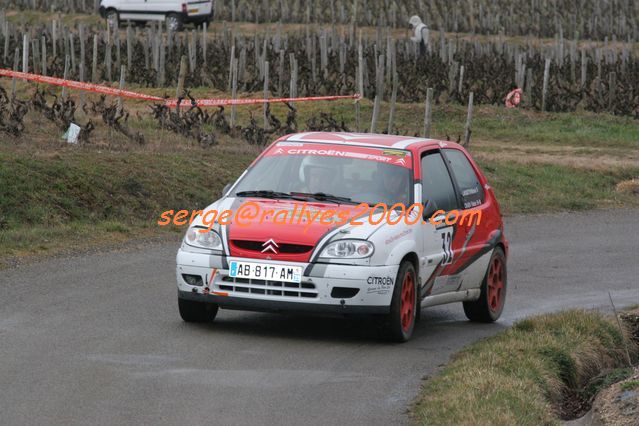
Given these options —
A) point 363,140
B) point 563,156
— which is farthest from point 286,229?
point 563,156

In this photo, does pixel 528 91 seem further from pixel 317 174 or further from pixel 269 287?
pixel 269 287

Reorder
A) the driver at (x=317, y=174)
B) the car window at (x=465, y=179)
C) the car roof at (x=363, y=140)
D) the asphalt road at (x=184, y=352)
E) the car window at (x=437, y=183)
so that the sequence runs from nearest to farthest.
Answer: the asphalt road at (x=184, y=352) → the driver at (x=317, y=174) → the car window at (x=437, y=183) → the car roof at (x=363, y=140) → the car window at (x=465, y=179)

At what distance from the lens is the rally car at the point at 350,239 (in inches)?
412

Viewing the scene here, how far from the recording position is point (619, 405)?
881cm

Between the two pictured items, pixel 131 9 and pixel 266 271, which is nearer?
pixel 266 271

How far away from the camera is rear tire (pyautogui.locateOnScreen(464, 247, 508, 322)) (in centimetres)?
1266

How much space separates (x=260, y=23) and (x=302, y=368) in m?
51.8

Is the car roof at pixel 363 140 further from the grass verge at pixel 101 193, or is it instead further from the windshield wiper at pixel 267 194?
the grass verge at pixel 101 193

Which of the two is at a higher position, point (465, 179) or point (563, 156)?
point (465, 179)

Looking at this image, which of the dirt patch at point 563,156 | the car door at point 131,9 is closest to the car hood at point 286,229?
the dirt patch at point 563,156

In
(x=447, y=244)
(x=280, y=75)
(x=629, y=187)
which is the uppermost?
(x=447, y=244)

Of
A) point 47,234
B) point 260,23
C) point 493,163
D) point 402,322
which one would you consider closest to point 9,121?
point 47,234

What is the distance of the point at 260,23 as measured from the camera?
60562mm

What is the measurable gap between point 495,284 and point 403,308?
7.55 feet
